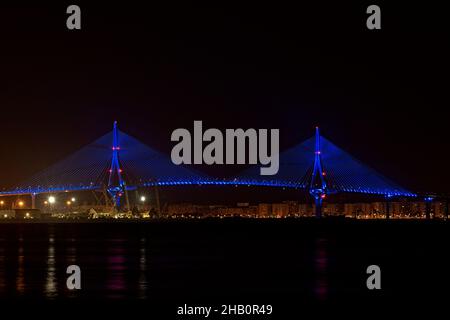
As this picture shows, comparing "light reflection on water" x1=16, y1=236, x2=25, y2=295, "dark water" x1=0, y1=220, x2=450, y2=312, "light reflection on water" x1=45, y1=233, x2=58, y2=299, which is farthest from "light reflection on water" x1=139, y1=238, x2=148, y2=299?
"light reflection on water" x1=16, y1=236, x2=25, y2=295

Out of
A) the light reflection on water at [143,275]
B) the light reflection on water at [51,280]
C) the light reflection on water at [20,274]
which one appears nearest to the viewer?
the light reflection on water at [51,280]

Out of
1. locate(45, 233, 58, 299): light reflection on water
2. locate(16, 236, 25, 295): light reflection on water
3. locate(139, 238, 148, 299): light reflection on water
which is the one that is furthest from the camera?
locate(16, 236, 25, 295): light reflection on water

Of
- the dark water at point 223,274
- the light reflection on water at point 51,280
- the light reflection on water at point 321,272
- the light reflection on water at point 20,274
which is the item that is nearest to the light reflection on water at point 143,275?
the dark water at point 223,274

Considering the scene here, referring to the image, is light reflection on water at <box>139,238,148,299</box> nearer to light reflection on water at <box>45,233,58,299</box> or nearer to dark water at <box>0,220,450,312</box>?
dark water at <box>0,220,450,312</box>

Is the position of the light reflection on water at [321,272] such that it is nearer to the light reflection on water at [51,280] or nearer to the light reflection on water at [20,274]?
the light reflection on water at [51,280]

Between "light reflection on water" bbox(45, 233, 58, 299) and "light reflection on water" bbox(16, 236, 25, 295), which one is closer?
"light reflection on water" bbox(45, 233, 58, 299)

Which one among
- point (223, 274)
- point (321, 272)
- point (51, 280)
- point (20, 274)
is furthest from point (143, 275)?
point (321, 272)

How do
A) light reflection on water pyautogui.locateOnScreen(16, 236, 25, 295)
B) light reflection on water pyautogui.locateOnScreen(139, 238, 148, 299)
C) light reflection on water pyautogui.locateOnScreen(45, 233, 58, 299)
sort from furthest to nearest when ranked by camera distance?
Result: light reflection on water pyautogui.locateOnScreen(16, 236, 25, 295), light reflection on water pyautogui.locateOnScreen(139, 238, 148, 299), light reflection on water pyautogui.locateOnScreen(45, 233, 58, 299)

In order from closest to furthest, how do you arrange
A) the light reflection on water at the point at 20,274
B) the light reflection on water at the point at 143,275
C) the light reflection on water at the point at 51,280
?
the light reflection on water at the point at 51,280 → the light reflection on water at the point at 143,275 → the light reflection on water at the point at 20,274

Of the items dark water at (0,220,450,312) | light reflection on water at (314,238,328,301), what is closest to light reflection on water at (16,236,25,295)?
dark water at (0,220,450,312)

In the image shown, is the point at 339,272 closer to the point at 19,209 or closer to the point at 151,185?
the point at 151,185

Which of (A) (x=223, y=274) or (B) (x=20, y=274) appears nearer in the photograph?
(B) (x=20, y=274)

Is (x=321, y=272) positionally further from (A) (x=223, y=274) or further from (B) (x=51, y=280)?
(B) (x=51, y=280)
